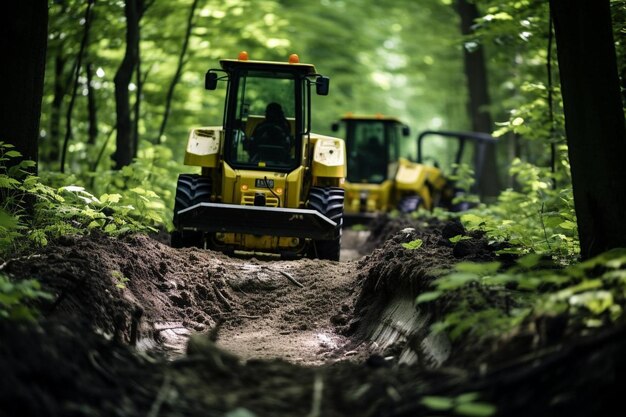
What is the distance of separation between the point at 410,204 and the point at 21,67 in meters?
12.6

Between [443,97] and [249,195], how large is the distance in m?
24.9

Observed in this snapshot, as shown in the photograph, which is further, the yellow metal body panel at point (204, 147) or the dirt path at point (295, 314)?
the yellow metal body panel at point (204, 147)

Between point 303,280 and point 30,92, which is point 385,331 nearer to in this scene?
point 303,280

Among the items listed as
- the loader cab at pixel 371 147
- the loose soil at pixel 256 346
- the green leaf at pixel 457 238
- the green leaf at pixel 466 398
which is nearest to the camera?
the green leaf at pixel 466 398

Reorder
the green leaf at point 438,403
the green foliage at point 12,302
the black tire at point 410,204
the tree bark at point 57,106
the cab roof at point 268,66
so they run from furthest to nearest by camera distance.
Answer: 1. the black tire at point 410,204
2. the tree bark at point 57,106
3. the cab roof at point 268,66
4. the green foliage at point 12,302
5. the green leaf at point 438,403

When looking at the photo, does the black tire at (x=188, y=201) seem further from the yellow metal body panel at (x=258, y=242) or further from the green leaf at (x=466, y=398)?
the green leaf at (x=466, y=398)

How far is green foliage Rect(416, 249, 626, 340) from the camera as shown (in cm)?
498

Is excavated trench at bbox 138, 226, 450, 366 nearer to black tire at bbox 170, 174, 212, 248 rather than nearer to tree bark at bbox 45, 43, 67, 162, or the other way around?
black tire at bbox 170, 174, 212, 248

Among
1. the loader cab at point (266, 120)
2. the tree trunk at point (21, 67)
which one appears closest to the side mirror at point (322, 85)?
the loader cab at point (266, 120)

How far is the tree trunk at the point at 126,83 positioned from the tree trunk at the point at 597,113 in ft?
30.6

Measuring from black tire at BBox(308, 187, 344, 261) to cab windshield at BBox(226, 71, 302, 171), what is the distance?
0.63 meters

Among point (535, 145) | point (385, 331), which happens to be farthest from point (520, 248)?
point (535, 145)

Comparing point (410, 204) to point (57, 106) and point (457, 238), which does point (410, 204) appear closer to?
point (57, 106)

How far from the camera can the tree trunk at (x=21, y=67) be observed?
390 inches
